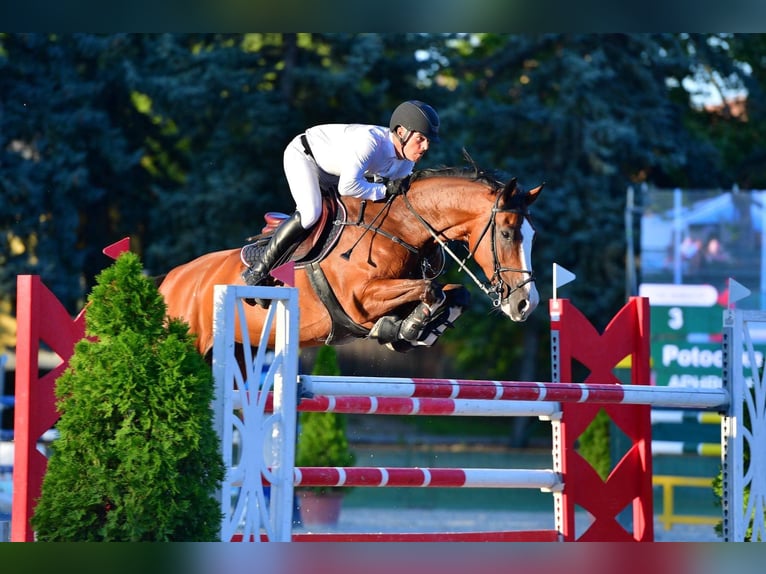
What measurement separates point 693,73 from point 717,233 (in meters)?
5.23

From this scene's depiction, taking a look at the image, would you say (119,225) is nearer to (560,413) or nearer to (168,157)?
(168,157)

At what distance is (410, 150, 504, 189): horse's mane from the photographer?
508 cm

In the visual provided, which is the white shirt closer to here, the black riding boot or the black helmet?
→ the black helmet

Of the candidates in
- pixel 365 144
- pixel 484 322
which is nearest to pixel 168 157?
pixel 484 322

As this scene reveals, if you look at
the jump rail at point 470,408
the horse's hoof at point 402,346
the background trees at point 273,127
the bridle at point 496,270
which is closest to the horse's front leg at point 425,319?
the horse's hoof at point 402,346

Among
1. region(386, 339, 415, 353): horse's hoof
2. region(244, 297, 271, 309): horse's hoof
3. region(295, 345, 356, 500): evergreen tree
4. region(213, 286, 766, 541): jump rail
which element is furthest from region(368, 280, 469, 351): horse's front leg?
region(295, 345, 356, 500): evergreen tree

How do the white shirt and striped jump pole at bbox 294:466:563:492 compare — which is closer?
striped jump pole at bbox 294:466:563:492

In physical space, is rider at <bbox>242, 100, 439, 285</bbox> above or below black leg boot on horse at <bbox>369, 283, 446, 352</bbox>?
above

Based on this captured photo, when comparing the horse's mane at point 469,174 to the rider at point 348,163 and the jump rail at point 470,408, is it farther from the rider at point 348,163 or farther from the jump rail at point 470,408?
the jump rail at point 470,408

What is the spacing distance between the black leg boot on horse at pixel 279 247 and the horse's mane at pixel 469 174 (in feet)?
1.73

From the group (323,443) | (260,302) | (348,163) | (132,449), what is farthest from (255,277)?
(323,443)

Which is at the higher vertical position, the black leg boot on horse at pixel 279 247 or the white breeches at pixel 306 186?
the white breeches at pixel 306 186

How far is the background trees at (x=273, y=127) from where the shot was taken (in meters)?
13.4

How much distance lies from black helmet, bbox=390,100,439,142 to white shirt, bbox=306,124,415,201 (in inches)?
4.0
